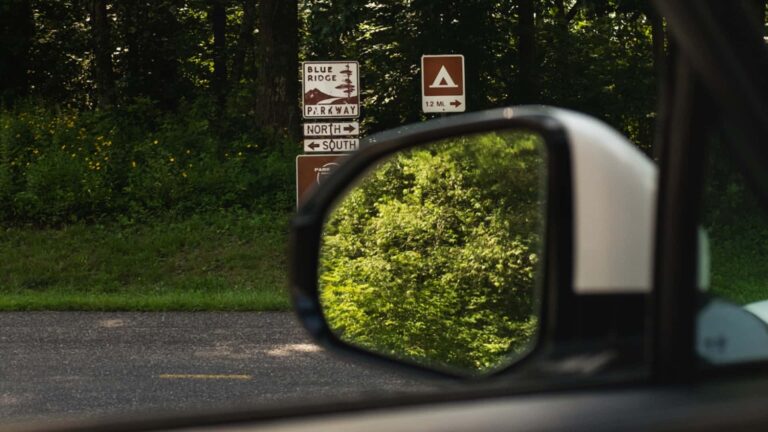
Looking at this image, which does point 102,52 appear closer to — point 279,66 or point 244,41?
point 244,41

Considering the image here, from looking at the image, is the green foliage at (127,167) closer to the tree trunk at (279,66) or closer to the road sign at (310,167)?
the tree trunk at (279,66)

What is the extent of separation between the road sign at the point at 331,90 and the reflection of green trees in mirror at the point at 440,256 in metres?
9.61

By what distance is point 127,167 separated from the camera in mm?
18281

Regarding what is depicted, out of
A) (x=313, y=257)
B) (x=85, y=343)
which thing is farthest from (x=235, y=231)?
(x=313, y=257)

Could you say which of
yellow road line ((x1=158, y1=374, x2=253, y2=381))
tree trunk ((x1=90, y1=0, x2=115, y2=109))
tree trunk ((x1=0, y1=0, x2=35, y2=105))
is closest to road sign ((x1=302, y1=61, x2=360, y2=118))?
yellow road line ((x1=158, y1=374, x2=253, y2=381))

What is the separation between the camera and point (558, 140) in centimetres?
123

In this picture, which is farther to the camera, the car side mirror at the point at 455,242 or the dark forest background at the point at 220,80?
the dark forest background at the point at 220,80

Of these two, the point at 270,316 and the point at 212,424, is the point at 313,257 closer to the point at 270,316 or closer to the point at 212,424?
the point at 212,424

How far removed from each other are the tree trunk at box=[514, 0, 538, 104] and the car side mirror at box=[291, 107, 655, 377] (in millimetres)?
18552

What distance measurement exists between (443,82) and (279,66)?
7.38 m

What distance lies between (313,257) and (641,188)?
47 cm

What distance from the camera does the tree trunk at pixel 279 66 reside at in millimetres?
19719

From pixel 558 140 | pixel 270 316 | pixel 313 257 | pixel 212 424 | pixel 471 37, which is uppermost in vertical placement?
pixel 471 37

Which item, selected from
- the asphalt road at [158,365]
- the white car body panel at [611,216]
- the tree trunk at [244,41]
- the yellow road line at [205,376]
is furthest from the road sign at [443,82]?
the tree trunk at [244,41]
